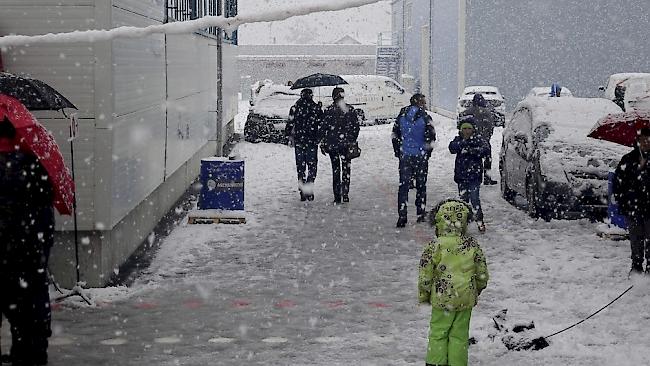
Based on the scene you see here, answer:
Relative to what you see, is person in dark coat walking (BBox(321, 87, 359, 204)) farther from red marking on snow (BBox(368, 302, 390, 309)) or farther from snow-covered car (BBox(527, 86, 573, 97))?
snow-covered car (BBox(527, 86, 573, 97))

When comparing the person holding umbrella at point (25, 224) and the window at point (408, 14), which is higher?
the window at point (408, 14)

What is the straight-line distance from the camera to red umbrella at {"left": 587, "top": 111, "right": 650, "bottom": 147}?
9258mm

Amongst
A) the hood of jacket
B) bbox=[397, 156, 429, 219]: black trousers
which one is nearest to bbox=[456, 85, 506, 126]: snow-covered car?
bbox=[397, 156, 429, 219]: black trousers

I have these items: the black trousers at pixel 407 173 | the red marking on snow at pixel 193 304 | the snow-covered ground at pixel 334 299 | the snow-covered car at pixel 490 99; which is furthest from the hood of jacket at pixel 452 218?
the snow-covered car at pixel 490 99

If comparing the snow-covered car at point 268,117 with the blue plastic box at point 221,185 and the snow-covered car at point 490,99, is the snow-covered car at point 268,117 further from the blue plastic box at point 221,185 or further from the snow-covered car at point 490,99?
the blue plastic box at point 221,185

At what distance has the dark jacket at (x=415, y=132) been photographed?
1250 cm

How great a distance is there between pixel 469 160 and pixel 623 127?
3.18 m

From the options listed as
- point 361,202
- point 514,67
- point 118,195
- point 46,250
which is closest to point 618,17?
point 514,67

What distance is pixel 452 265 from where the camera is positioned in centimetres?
591

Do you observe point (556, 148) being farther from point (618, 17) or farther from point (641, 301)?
point (618, 17)

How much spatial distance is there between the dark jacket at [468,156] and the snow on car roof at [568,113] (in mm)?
1622

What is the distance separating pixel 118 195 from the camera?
9.33 meters

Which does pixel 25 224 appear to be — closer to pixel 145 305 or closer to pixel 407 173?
pixel 145 305

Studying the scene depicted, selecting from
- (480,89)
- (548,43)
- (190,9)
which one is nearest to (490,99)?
(480,89)
